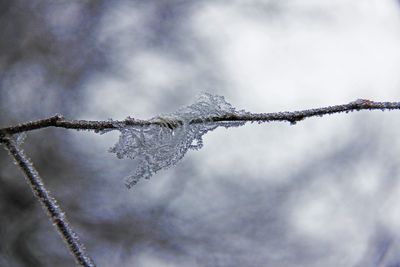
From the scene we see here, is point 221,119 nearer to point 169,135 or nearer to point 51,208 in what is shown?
point 169,135

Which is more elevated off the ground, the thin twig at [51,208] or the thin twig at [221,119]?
the thin twig at [221,119]

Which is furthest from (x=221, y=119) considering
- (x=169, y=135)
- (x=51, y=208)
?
(x=51, y=208)

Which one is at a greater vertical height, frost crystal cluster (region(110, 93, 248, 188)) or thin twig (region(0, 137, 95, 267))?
frost crystal cluster (region(110, 93, 248, 188))

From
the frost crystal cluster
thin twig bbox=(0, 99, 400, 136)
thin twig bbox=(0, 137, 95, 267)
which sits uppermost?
the frost crystal cluster

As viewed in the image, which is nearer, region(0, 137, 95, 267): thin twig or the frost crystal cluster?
region(0, 137, 95, 267): thin twig
